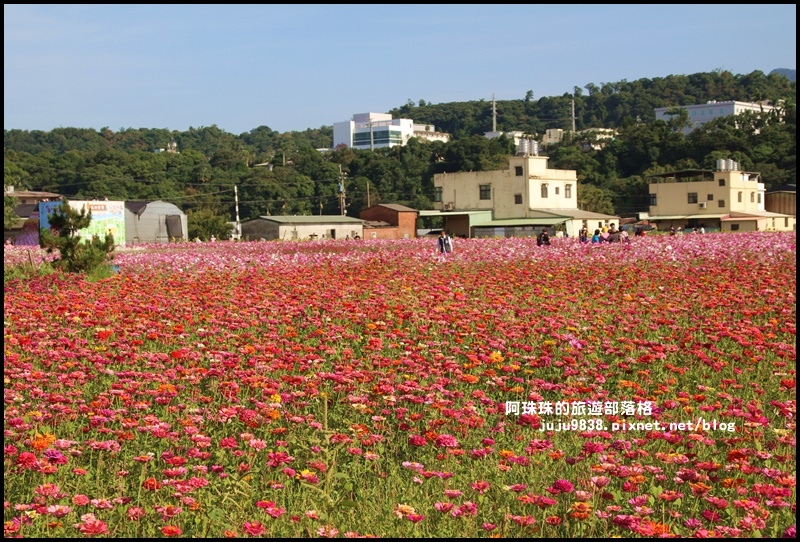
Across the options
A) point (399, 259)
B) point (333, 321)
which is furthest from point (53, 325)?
point (399, 259)

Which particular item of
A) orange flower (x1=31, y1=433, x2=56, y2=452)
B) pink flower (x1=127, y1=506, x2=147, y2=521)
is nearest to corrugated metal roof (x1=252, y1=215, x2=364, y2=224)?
orange flower (x1=31, y1=433, x2=56, y2=452)

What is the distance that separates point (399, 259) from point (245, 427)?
45.4 ft

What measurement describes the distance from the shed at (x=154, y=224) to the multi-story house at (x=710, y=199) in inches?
1306

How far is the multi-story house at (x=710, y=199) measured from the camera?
64.8m

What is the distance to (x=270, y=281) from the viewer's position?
12.5m

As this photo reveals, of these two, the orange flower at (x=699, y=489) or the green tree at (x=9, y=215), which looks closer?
the orange flower at (x=699, y=489)

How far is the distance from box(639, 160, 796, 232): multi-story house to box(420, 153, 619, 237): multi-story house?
22.3 feet

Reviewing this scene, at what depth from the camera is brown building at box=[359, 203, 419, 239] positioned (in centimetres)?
5613

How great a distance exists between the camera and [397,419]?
17.8 ft

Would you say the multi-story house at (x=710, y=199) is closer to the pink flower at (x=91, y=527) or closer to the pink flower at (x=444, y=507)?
the pink flower at (x=444, y=507)

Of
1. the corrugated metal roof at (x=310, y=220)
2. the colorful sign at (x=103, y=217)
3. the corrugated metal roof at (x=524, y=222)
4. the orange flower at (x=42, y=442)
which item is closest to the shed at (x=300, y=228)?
the corrugated metal roof at (x=310, y=220)

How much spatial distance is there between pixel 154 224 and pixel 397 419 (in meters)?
45.0

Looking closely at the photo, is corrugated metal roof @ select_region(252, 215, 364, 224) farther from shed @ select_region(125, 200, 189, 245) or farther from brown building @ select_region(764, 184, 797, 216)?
brown building @ select_region(764, 184, 797, 216)

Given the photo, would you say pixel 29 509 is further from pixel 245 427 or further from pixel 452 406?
pixel 452 406
